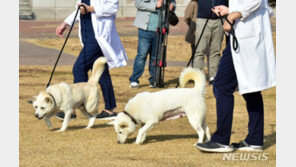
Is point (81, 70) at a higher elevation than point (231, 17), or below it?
below

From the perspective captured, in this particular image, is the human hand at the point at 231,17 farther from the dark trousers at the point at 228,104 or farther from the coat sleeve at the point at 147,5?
the coat sleeve at the point at 147,5

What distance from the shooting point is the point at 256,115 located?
6.79 m

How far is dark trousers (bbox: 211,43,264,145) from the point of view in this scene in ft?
21.9

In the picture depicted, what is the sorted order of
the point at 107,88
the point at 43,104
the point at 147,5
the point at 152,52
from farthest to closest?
1. the point at 152,52
2. the point at 147,5
3. the point at 107,88
4. the point at 43,104

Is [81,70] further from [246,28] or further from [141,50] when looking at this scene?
[141,50]

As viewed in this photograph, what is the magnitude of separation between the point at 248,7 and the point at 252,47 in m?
0.42

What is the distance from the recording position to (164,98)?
7.16 m

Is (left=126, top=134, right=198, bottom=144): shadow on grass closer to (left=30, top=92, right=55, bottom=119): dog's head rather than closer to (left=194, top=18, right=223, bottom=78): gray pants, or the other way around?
(left=30, top=92, right=55, bottom=119): dog's head

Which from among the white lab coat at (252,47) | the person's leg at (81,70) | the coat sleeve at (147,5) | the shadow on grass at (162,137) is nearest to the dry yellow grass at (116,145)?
the shadow on grass at (162,137)

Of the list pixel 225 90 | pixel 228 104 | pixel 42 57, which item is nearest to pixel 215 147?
pixel 228 104

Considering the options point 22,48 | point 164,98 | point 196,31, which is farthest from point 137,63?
point 22,48

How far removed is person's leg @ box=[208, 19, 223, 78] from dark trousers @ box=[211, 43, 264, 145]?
207 inches

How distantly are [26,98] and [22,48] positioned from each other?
7.89 meters

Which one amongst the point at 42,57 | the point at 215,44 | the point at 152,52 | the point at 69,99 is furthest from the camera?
the point at 42,57
